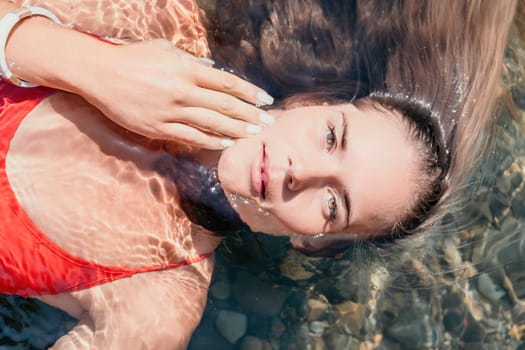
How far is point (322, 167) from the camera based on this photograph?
2891mm

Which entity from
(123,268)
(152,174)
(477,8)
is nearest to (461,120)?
(477,8)

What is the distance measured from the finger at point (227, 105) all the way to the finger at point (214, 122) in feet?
0.06

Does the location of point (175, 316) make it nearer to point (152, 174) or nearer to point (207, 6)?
point (152, 174)

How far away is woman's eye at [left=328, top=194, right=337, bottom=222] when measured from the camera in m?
3.02

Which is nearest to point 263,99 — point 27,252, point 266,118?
point 266,118

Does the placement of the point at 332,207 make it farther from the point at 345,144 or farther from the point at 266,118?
the point at 266,118

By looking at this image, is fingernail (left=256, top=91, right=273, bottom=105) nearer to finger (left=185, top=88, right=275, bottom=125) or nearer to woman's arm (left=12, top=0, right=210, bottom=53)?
finger (left=185, top=88, right=275, bottom=125)

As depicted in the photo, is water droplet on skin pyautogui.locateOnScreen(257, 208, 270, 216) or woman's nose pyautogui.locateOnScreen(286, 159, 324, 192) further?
water droplet on skin pyautogui.locateOnScreen(257, 208, 270, 216)

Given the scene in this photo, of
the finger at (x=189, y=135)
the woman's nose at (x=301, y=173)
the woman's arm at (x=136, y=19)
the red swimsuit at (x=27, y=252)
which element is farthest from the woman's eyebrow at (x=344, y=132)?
the red swimsuit at (x=27, y=252)

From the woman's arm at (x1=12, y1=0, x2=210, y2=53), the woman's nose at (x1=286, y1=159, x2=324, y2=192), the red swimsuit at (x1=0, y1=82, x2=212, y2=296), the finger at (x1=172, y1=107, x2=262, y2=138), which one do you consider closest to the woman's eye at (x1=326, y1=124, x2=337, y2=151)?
the woman's nose at (x1=286, y1=159, x2=324, y2=192)

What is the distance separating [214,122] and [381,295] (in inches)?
80.6

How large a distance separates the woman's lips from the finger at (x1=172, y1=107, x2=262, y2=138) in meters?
0.12

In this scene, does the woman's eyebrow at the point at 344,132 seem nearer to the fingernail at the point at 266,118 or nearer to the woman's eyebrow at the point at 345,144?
the woman's eyebrow at the point at 345,144

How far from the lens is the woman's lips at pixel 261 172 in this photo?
290 centimetres
